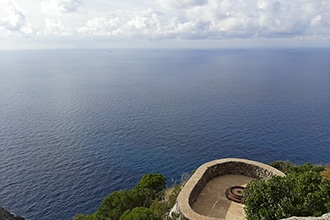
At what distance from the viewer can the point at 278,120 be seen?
75.8 metres

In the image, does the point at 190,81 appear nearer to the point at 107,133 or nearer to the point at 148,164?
the point at 107,133

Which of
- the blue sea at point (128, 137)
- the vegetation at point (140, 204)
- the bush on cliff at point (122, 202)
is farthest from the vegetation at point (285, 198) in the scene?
the blue sea at point (128, 137)

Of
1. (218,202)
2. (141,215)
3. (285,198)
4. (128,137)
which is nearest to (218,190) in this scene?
(218,202)

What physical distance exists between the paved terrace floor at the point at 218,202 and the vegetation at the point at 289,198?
11.2ft

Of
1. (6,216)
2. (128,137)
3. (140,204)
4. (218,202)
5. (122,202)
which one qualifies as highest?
(218,202)

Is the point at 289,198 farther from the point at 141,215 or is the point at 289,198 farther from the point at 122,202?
the point at 122,202

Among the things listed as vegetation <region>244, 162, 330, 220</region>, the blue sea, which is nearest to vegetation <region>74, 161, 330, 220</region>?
vegetation <region>244, 162, 330, 220</region>

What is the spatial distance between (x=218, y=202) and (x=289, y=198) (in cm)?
706

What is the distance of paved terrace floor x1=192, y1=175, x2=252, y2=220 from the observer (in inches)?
830

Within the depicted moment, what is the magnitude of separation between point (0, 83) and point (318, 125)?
14006cm

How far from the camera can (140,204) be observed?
28.2m

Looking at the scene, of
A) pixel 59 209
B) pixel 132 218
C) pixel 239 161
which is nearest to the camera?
pixel 132 218

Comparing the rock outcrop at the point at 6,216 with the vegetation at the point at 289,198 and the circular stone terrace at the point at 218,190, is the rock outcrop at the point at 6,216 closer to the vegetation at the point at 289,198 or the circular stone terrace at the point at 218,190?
the circular stone terrace at the point at 218,190

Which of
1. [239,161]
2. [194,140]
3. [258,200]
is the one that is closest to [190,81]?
[194,140]
